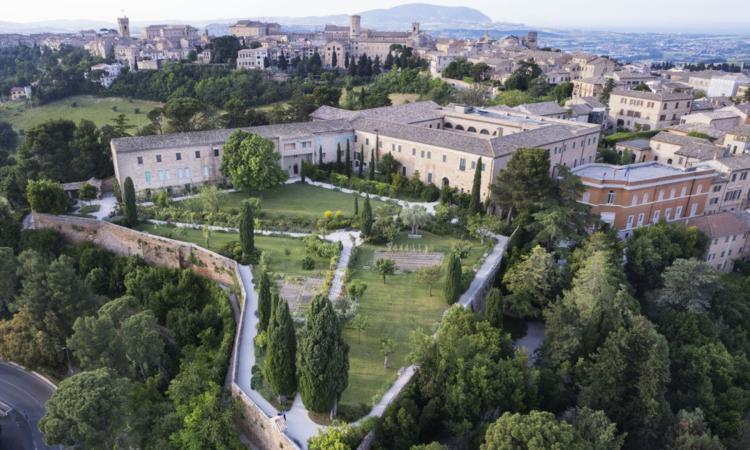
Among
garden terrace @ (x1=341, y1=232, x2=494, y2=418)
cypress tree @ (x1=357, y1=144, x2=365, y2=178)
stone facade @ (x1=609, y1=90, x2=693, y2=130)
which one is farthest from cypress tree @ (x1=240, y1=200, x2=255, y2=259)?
stone facade @ (x1=609, y1=90, x2=693, y2=130)

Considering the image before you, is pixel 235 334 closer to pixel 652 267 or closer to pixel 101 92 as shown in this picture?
pixel 652 267

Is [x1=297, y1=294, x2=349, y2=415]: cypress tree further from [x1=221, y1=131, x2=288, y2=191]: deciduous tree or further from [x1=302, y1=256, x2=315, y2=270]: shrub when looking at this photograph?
[x1=221, y1=131, x2=288, y2=191]: deciduous tree

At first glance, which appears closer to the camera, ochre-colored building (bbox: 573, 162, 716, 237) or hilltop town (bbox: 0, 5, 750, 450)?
hilltop town (bbox: 0, 5, 750, 450)

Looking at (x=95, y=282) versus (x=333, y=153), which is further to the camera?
(x=333, y=153)

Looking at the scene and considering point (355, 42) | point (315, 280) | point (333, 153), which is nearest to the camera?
point (315, 280)

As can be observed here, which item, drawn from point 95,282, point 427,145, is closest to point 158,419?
point 95,282

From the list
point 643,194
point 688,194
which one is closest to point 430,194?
point 643,194

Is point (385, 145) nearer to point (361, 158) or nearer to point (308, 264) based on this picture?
point (361, 158)
